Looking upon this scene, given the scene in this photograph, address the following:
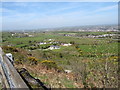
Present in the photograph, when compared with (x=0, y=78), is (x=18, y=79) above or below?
above

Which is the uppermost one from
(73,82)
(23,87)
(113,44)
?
(113,44)

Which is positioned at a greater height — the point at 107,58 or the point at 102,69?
the point at 107,58

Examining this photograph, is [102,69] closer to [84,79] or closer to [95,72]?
[95,72]

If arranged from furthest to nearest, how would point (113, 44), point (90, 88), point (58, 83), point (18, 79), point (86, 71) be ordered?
point (86, 71) < point (58, 83) < point (90, 88) < point (113, 44) < point (18, 79)

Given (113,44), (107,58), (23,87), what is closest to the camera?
(23,87)

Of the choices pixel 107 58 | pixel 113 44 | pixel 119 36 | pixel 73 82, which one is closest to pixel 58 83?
pixel 73 82

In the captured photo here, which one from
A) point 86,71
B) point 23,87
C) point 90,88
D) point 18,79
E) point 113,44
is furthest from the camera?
point 86,71

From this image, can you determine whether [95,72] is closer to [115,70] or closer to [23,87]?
[115,70]

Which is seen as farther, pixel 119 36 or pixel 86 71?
pixel 86 71

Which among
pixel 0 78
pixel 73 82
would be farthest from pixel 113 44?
pixel 0 78
